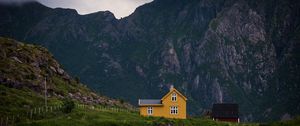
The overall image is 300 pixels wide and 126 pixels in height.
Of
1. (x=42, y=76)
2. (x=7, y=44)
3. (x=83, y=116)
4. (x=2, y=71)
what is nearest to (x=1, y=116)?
(x=83, y=116)

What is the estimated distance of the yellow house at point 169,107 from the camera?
372ft

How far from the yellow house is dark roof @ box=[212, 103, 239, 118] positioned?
149 feet

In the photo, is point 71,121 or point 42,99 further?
point 42,99

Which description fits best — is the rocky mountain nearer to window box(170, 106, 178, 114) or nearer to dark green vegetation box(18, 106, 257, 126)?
dark green vegetation box(18, 106, 257, 126)

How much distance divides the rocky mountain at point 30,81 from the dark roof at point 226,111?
37279 mm

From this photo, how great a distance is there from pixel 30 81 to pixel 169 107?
36.3m

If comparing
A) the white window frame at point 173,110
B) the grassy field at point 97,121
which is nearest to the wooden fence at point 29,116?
the grassy field at point 97,121

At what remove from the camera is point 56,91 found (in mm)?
131000

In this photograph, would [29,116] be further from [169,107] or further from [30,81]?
[30,81]

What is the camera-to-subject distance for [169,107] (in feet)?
374

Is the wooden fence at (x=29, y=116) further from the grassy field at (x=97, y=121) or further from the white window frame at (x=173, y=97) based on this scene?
the white window frame at (x=173, y=97)

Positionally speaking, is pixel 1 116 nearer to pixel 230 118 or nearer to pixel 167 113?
pixel 167 113

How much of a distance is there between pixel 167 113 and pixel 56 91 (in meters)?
33.3

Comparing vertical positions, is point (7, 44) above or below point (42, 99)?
above
